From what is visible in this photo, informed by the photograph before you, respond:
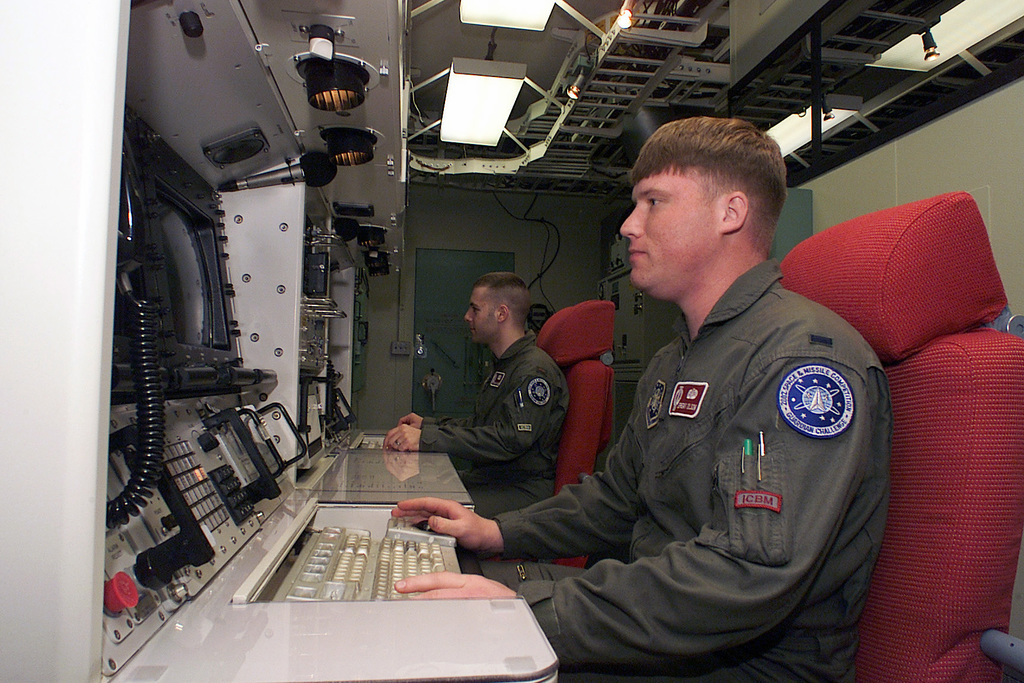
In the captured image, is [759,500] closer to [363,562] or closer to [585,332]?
[363,562]

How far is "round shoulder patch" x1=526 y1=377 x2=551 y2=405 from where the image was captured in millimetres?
2518

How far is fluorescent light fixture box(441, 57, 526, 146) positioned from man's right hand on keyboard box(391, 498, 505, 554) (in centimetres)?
218

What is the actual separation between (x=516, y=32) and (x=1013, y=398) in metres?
3.28

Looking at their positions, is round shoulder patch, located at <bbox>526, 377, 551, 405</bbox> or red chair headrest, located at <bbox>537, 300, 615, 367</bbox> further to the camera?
red chair headrest, located at <bbox>537, 300, 615, 367</bbox>

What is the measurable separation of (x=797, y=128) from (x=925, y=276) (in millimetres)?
3281

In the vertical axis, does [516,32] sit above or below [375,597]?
above

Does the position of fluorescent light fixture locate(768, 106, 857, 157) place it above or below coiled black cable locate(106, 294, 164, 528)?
above

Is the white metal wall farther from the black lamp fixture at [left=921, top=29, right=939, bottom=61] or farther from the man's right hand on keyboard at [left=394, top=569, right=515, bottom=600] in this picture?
the black lamp fixture at [left=921, top=29, right=939, bottom=61]

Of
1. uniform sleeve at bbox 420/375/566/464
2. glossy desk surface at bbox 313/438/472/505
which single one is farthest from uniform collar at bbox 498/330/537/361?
glossy desk surface at bbox 313/438/472/505

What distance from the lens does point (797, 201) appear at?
2812 mm

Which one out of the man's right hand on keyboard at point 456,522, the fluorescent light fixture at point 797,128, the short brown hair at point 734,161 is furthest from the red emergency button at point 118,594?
the fluorescent light fixture at point 797,128

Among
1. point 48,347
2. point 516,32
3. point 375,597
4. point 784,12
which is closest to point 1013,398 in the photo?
point 375,597

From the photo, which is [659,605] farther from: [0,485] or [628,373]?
[628,373]

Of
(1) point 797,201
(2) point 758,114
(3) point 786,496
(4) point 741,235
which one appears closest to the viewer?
(3) point 786,496
